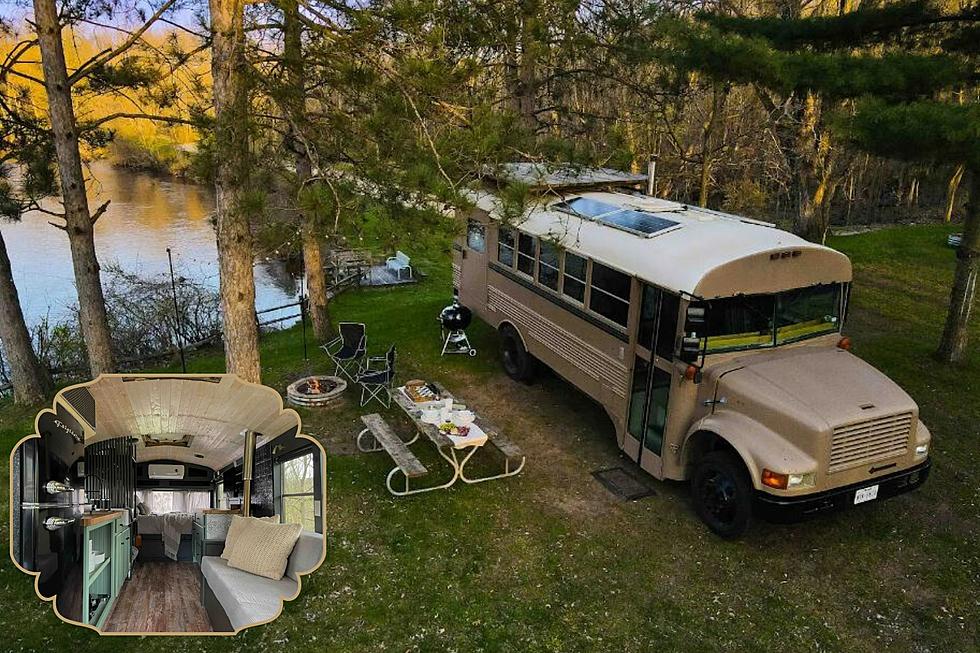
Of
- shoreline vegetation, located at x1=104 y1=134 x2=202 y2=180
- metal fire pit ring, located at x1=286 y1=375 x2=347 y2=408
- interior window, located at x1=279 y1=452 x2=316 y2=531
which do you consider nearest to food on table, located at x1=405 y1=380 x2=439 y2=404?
metal fire pit ring, located at x1=286 y1=375 x2=347 y2=408

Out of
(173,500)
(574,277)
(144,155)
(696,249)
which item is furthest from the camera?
(144,155)

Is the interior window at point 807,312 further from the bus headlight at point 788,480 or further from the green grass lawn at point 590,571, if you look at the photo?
the green grass lawn at point 590,571

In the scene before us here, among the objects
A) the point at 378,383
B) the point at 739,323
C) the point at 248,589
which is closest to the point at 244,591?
the point at 248,589

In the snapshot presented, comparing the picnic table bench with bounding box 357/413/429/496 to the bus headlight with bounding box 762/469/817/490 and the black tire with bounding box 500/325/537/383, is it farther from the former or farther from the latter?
the bus headlight with bounding box 762/469/817/490

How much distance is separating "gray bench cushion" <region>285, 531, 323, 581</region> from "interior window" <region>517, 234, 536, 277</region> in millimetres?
7663

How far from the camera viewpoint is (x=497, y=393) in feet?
31.3

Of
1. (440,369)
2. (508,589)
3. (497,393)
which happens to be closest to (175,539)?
(508,589)

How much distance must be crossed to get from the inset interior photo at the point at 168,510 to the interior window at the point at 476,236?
8.86m

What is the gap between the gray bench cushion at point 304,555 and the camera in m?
1.40

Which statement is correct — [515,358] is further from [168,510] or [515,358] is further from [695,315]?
[168,510]

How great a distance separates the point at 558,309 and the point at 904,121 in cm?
411

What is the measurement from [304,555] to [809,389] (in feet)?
18.0

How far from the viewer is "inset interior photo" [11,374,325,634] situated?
1.28 metres

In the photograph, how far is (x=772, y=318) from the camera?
657cm
